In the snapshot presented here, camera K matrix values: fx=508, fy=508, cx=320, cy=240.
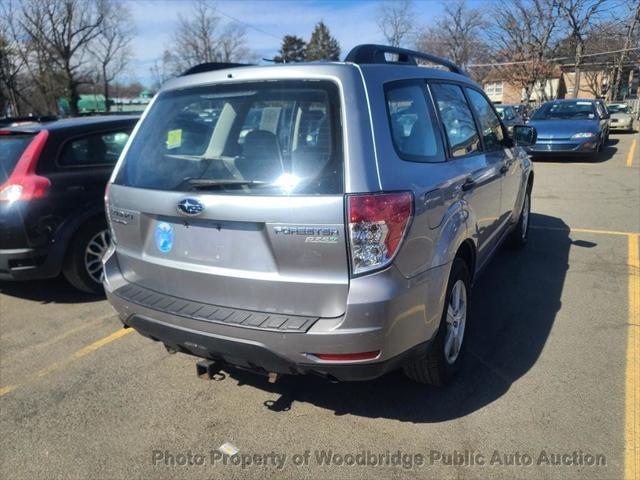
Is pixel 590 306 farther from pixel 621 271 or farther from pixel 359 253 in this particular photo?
pixel 359 253

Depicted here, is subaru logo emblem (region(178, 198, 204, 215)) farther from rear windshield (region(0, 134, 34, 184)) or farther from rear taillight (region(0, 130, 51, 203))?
rear windshield (region(0, 134, 34, 184))

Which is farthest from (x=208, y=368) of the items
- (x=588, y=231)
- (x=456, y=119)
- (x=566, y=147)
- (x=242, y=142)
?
(x=566, y=147)

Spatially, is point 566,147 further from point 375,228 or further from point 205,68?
point 375,228

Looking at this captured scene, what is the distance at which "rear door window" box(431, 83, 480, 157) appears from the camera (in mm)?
3172

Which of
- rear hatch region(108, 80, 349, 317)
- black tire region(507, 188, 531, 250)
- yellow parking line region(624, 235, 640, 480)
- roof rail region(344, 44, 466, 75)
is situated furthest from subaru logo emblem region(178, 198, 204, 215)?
black tire region(507, 188, 531, 250)

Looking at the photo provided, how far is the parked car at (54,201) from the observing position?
433cm

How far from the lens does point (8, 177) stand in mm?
4410

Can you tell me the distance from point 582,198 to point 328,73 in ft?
27.1

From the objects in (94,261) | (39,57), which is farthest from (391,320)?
(39,57)

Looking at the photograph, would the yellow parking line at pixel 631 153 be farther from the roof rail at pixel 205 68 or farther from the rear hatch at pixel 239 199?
the rear hatch at pixel 239 199

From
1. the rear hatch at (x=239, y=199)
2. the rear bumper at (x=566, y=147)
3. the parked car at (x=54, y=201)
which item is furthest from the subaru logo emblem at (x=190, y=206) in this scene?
the rear bumper at (x=566, y=147)

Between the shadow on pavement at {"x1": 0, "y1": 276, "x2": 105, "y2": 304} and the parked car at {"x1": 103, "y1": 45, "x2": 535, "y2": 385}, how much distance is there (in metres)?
2.19

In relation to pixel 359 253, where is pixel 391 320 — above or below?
below

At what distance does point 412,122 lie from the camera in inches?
108
